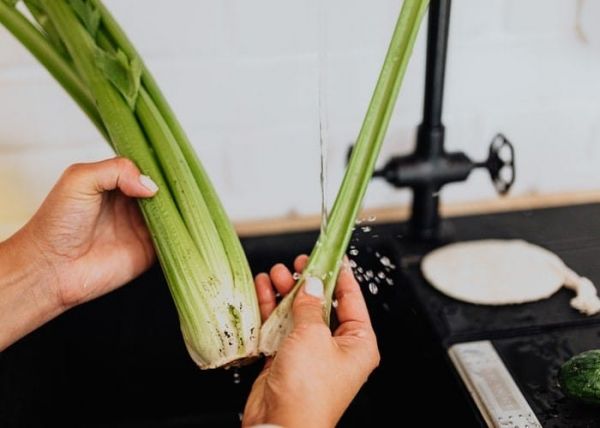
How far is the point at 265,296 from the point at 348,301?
4.4 inches

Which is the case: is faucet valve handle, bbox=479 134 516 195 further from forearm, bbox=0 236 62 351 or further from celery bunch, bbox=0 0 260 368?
forearm, bbox=0 236 62 351

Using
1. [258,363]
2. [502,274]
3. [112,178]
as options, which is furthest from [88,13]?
[502,274]

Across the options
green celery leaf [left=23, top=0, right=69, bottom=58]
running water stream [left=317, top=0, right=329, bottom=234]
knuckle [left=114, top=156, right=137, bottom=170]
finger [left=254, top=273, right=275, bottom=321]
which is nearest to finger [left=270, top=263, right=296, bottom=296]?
finger [left=254, top=273, right=275, bottom=321]

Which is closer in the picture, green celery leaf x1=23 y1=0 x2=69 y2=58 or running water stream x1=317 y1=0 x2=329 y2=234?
green celery leaf x1=23 y1=0 x2=69 y2=58

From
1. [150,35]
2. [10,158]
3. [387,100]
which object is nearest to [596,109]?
[387,100]

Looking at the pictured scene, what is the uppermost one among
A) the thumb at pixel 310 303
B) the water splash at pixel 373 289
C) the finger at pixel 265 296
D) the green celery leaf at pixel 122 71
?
the green celery leaf at pixel 122 71

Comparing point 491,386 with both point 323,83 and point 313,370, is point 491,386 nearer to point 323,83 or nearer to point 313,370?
point 313,370

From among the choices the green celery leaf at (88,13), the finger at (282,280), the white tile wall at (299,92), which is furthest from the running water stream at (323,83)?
the green celery leaf at (88,13)

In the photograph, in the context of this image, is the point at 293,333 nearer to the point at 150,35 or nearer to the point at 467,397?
the point at 467,397

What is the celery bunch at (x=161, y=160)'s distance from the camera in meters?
0.69

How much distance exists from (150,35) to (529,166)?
626 mm

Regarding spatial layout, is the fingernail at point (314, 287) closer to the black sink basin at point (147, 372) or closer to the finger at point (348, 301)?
the finger at point (348, 301)

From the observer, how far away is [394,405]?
845mm

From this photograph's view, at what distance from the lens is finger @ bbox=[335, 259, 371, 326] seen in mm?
739
